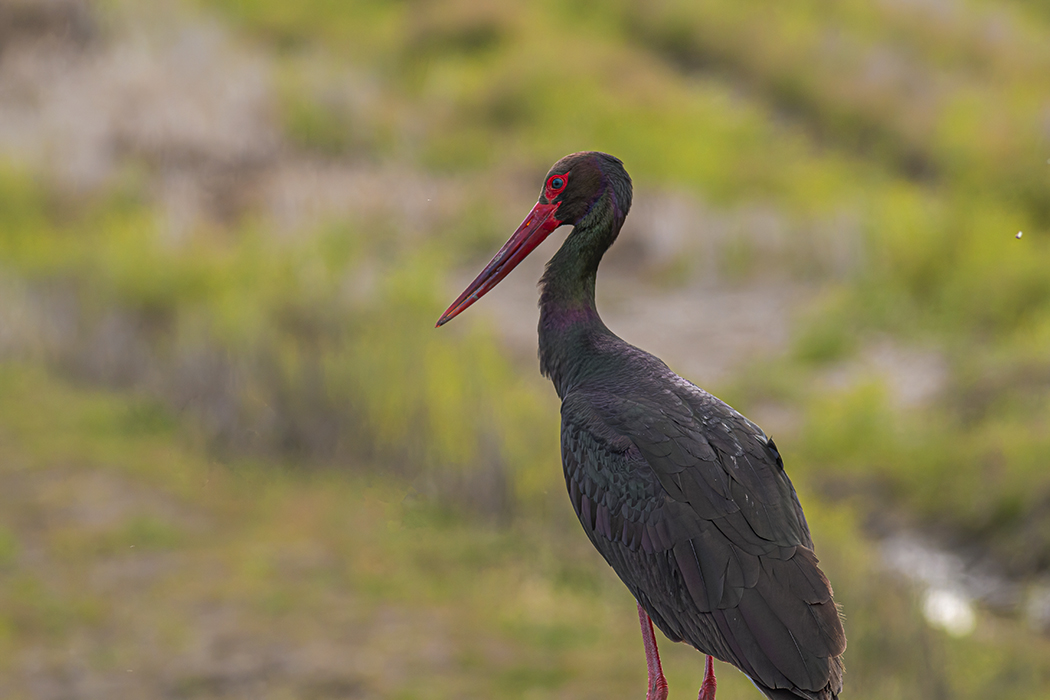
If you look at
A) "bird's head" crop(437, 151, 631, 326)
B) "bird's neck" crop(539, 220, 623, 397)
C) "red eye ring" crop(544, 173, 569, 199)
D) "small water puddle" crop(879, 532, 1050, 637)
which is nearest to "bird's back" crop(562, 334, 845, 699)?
"bird's neck" crop(539, 220, 623, 397)

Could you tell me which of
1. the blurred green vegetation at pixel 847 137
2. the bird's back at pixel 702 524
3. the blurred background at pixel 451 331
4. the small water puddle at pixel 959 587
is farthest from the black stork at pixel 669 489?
the blurred green vegetation at pixel 847 137

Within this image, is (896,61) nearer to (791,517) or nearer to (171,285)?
(171,285)

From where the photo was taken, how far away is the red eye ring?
3.55 metres

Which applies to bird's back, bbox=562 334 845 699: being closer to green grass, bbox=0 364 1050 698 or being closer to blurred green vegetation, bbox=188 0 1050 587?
green grass, bbox=0 364 1050 698

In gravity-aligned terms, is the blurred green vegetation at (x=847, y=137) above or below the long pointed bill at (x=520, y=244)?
above

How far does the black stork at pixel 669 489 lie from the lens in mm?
2984

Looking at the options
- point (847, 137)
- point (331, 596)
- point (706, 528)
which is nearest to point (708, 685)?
point (706, 528)

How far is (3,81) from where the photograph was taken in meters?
16.0

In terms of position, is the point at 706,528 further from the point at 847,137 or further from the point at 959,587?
the point at 847,137

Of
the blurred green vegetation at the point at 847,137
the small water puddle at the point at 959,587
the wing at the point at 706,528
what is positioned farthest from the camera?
the blurred green vegetation at the point at 847,137

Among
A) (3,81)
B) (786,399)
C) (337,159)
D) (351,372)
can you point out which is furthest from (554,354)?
(3,81)

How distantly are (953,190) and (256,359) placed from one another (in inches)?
363

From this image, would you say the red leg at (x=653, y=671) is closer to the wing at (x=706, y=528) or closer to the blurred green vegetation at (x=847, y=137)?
the wing at (x=706, y=528)

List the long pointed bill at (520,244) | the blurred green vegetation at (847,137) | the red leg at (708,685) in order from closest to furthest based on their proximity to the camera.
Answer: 1. the red leg at (708,685)
2. the long pointed bill at (520,244)
3. the blurred green vegetation at (847,137)
